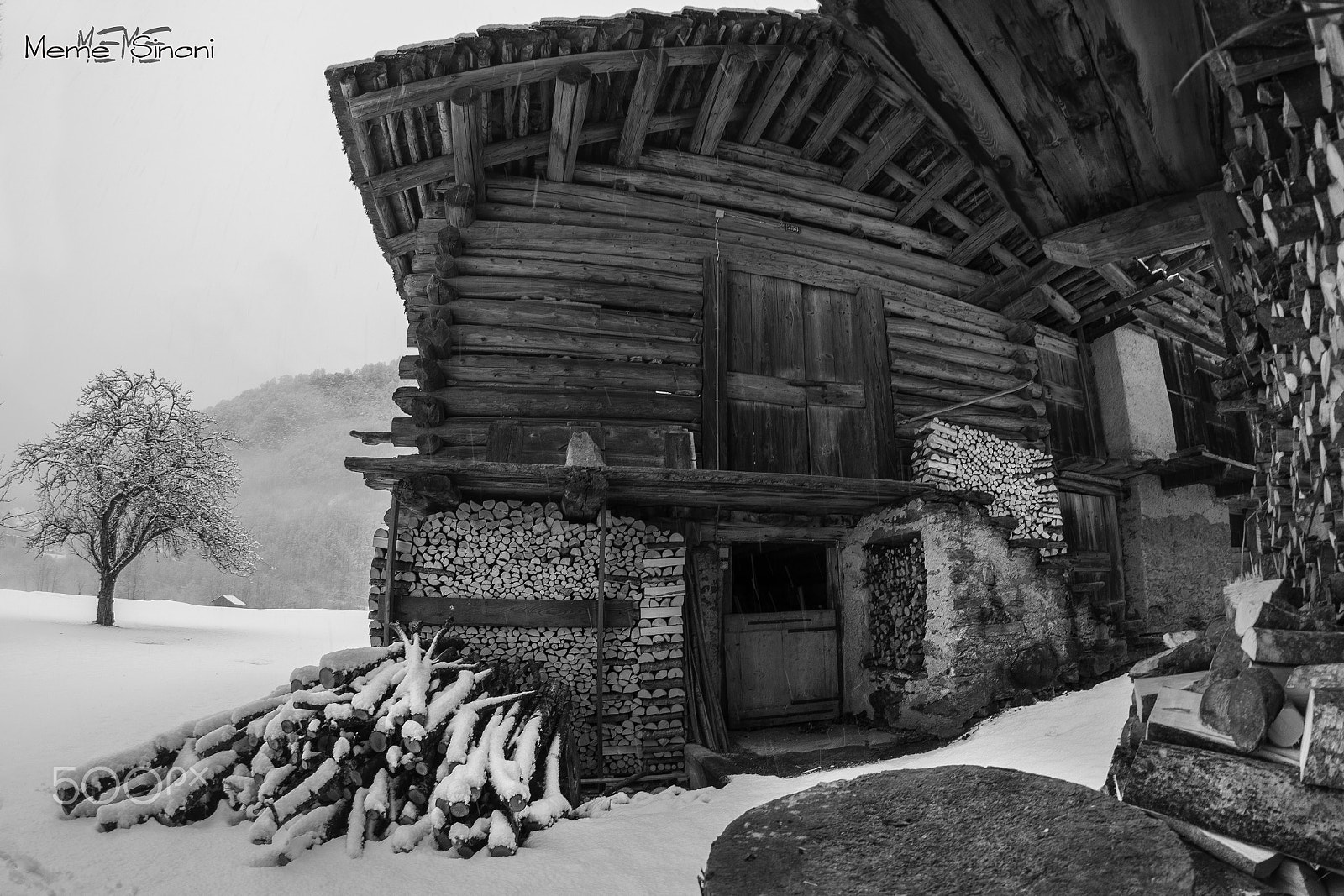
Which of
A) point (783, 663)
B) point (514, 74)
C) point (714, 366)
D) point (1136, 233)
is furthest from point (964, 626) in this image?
point (514, 74)

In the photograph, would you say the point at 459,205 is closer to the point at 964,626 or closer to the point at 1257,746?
the point at 964,626

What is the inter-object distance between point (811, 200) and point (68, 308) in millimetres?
163239

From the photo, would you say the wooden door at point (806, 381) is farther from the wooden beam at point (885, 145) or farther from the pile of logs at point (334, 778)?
the pile of logs at point (334, 778)

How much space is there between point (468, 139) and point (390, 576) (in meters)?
5.52

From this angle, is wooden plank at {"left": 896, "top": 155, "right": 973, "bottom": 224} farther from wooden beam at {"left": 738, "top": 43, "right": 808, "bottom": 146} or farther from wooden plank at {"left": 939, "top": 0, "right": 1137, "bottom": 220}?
wooden plank at {"left": 939, "top": 0, "right": 1137, "bottom": 220}

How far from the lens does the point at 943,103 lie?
13.4ft

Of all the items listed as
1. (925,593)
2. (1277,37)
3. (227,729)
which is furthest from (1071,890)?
(925,593)

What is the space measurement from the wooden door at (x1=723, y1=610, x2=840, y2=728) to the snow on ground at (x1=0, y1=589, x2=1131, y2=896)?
8.86ft

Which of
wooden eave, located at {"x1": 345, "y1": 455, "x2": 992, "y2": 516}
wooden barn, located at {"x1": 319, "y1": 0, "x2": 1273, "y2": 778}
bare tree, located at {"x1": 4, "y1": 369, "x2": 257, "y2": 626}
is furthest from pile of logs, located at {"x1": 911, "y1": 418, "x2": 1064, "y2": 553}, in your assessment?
bare tree, located at {"x1": 4, "y1": 369, "x2": 257, "y2": 626}

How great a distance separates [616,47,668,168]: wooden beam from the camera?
884cm

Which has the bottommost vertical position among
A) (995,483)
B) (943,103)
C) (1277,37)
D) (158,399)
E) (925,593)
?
(925,593)

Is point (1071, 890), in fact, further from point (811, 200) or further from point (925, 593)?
point (811, 200)

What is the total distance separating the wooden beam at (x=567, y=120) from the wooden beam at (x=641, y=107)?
63 centimetres

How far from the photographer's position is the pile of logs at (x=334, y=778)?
3.83 meters
